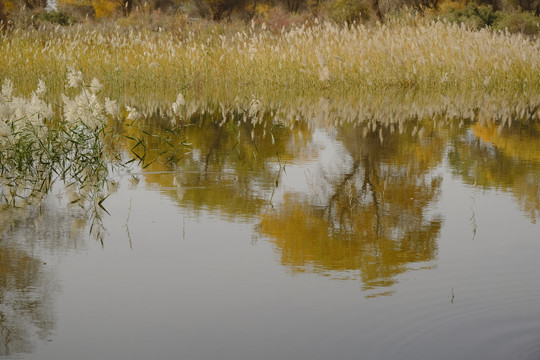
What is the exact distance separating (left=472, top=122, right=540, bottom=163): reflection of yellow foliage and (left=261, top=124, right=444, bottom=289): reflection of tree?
0.96 meters

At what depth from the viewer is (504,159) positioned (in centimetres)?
908

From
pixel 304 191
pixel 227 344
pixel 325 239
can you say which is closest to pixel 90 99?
pixel 304 191

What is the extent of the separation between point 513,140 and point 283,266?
6.42 meters

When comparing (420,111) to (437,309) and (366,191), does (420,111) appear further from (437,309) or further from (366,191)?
(437,309)

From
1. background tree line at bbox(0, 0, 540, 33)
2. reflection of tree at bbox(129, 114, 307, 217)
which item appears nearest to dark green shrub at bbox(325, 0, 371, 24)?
background tree line at bbox(0, 0, 540, 33)

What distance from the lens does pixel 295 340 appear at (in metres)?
3.61

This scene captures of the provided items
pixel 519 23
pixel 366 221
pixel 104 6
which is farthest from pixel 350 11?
pixel 366 221

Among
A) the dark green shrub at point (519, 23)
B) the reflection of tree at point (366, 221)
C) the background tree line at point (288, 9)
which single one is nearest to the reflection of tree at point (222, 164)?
the reflection of tree at point (366, 221)

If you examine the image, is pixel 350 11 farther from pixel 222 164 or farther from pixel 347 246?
pixel 347 246

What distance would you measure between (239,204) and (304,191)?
80 cm

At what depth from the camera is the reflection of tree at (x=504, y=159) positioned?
7387 millimetres

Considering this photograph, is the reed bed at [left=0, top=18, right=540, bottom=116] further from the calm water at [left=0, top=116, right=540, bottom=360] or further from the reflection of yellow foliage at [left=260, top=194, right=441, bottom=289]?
the reflection of yellow foliage at [left=260, top=194, right=441, bottom=289]

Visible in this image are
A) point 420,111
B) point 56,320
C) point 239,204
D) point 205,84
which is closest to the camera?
point 56,320

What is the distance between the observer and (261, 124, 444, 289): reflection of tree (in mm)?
4914
